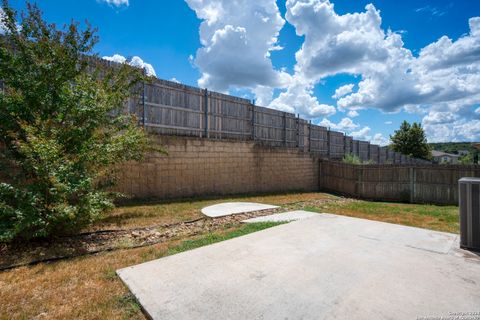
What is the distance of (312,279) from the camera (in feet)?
8.91

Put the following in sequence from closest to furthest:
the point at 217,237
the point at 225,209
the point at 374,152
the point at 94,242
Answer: the point at 94,242 < the point at 217,237 < the point at 225,209 < the point at 374,152

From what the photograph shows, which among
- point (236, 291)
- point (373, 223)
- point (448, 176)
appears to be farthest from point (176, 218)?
point (448, 176)

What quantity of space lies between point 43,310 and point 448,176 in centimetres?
1229

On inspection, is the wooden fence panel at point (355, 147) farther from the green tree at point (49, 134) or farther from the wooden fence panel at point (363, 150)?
the green tree at point (49, 134)

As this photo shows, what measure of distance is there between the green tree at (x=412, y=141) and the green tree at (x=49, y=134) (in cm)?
3215

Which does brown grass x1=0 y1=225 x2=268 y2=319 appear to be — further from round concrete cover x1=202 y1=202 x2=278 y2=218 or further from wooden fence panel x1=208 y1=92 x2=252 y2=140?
wooden fence panel x1=208 y1=92 x2=252 y2=140

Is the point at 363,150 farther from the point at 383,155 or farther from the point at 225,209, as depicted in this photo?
the point at 225,209

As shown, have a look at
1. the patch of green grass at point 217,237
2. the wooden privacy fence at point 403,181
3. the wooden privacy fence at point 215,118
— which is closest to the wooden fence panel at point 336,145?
the wooden privacy fence at point 215,118

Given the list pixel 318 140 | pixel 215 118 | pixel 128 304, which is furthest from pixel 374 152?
pixel 128 304

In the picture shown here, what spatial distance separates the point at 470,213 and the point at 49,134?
22.0 feet

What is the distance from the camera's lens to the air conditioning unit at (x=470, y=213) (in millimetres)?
3525

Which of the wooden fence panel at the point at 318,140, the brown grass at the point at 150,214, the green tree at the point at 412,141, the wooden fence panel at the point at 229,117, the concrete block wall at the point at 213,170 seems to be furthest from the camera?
the green tree at the point at 412,141

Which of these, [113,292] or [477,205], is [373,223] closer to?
[477,205]

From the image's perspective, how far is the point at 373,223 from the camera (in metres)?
5.36
